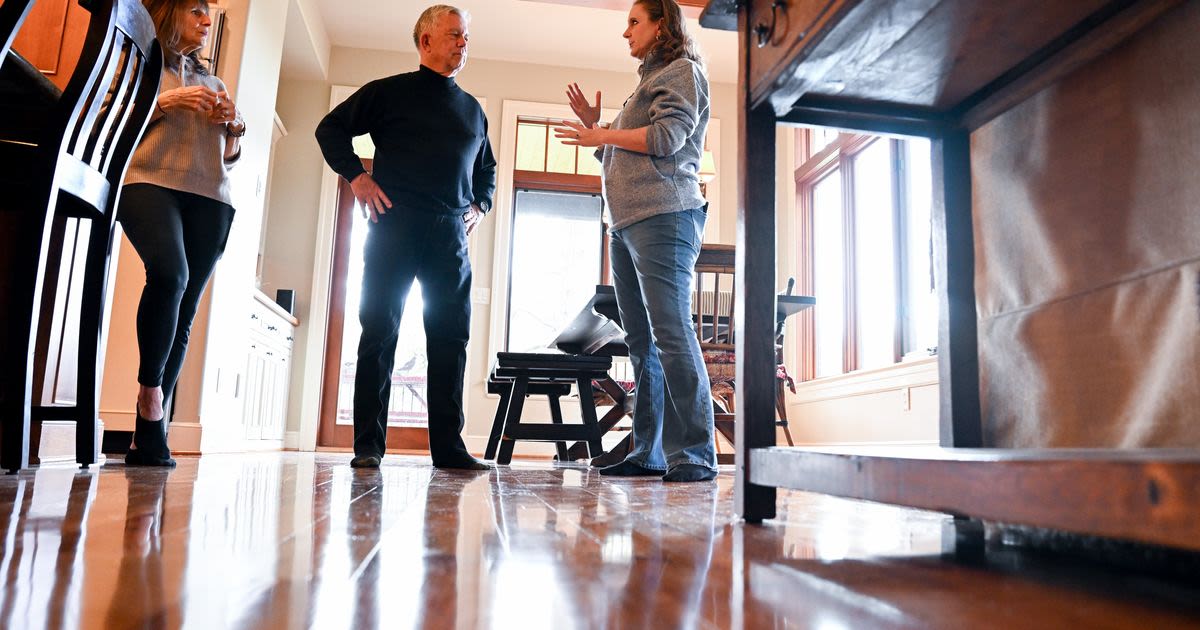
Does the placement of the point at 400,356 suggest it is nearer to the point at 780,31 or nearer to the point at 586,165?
the point at 586,165

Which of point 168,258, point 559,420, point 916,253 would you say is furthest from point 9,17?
point 916,253

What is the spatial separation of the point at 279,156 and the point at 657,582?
606cm

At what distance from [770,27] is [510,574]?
72cm

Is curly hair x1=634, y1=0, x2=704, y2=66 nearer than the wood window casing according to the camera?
Yes

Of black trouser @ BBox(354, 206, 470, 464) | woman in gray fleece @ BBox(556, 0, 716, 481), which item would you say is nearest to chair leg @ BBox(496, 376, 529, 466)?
black trouser @ BBox(354, 206, 470, 464)

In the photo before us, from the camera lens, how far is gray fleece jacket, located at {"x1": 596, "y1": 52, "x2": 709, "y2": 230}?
1953 mm

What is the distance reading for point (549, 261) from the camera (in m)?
6.23

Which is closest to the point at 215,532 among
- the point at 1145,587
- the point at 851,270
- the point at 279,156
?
the point at 1145,587

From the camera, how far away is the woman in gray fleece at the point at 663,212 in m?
1.90

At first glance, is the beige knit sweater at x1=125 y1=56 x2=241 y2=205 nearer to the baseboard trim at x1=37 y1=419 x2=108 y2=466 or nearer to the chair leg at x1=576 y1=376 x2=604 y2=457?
the baseboard trim at x1=37 y1=419 x2=108 y2=466

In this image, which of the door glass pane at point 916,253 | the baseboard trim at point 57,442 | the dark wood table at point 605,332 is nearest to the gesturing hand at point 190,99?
the baseboard trim at point 57,442

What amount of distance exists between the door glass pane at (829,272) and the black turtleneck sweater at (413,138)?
3768mm

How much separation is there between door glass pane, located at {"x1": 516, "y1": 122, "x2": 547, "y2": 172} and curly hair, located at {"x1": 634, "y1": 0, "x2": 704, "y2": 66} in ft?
14.0

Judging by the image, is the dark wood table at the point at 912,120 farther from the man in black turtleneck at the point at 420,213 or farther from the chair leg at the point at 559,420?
the chair leg at the point at 559,420
